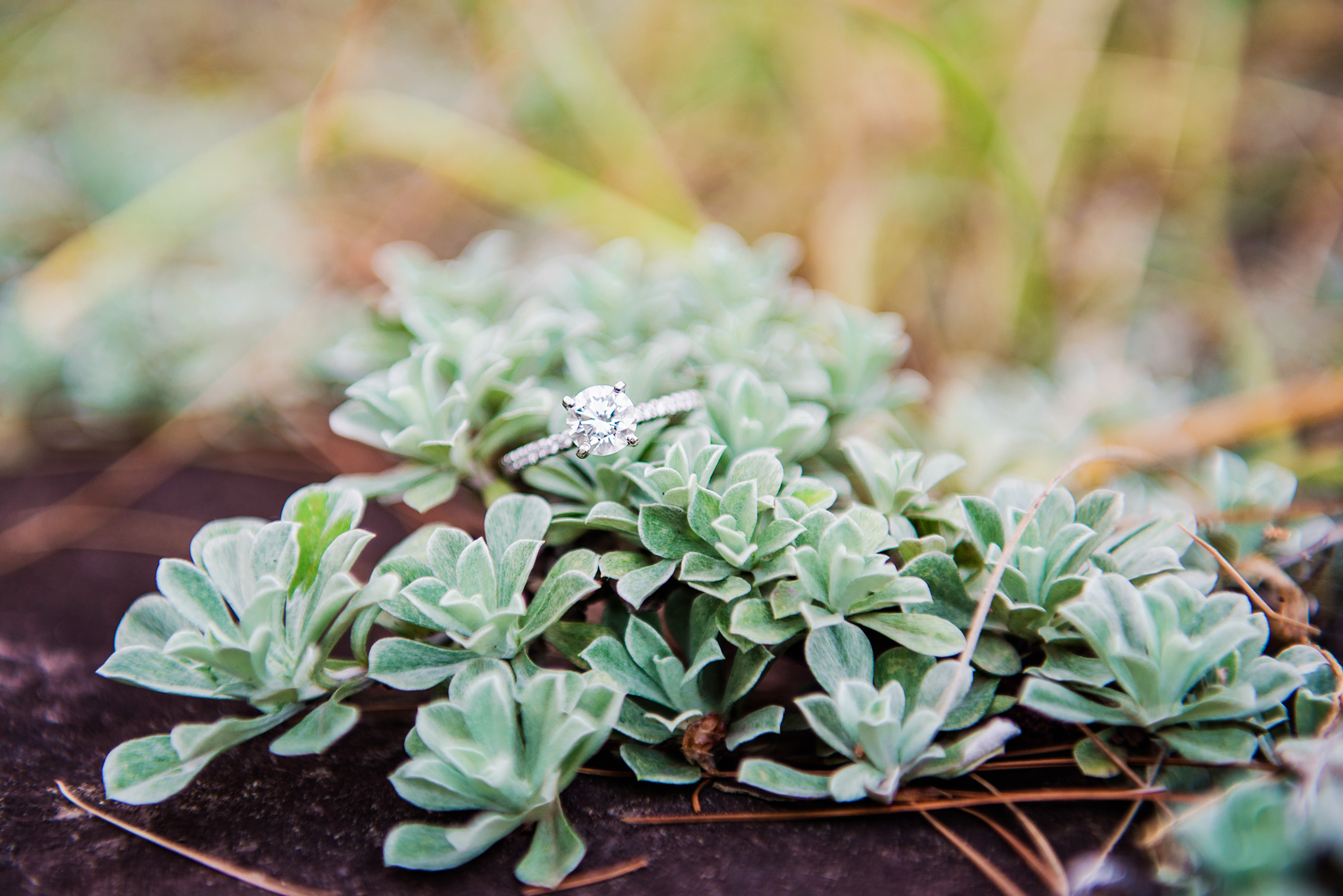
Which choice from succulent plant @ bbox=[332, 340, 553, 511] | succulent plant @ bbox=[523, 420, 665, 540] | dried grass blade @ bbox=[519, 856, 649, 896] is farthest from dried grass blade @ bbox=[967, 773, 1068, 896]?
succulent plant @ bbox=[332, 340, 553, 511]

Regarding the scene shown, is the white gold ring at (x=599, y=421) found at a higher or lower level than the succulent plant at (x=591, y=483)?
higher

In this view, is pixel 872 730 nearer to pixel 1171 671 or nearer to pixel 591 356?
pixel 1171 671

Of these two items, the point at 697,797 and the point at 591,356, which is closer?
the point at 697,797

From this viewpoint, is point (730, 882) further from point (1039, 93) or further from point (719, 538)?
point (1039, 93)

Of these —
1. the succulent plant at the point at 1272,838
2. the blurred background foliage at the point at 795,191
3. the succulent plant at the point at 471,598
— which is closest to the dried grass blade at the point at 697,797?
the succulent plant at the point at 471,598

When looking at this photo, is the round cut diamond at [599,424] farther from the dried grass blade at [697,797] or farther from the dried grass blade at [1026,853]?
the dried grass blade at [1026,853]

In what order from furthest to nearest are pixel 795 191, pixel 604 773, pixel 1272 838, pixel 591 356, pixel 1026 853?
pixel 795 191
pixel 591 356
pixel 604 773
pixel 1026 853
pixel 1272 838

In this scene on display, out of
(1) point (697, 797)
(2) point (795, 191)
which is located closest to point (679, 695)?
(1) point (697, 797)
